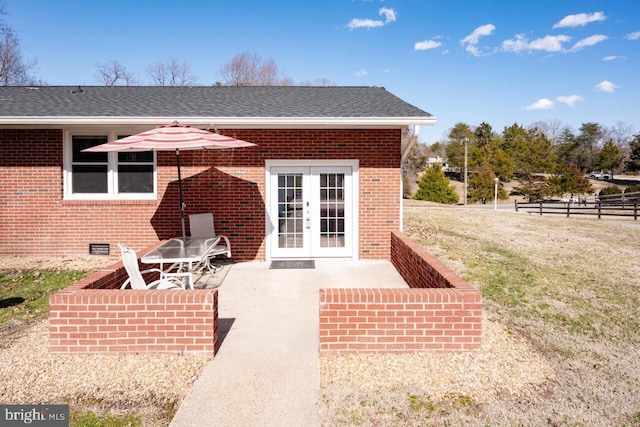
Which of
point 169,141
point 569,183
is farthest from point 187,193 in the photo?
point 569,183

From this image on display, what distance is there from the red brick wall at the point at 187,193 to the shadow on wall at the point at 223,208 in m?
0.02

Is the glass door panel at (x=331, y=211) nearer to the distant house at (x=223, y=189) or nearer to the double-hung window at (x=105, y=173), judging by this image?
the distant house at (x=223, y=189)

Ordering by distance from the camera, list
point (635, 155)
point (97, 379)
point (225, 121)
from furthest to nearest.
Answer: point (635, 155), point (225, 121), point (97, 379)

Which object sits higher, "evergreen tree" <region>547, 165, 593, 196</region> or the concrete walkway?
"evergreen tree" <region>547, 165, 593, 196</region>

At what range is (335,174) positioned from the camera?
31.6 feet

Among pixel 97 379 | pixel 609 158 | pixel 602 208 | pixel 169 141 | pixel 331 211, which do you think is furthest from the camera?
pixel 609 158

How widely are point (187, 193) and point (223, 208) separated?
874 millimetres

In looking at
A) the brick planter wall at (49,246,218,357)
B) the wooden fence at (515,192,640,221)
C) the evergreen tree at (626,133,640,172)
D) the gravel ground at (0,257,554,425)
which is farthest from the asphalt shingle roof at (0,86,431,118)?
the evergreen tree at (626,133,640,172)

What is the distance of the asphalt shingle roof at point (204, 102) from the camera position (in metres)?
9.04

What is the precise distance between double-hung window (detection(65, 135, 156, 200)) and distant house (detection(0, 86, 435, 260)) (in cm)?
2

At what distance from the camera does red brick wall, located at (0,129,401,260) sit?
9492 millimetres

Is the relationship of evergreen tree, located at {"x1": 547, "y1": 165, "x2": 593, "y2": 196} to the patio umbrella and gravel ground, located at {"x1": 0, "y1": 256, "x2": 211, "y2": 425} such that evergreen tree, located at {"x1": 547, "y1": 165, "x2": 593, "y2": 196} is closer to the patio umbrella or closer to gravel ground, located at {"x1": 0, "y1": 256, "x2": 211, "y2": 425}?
the patio umbrella

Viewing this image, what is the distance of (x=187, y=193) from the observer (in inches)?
375

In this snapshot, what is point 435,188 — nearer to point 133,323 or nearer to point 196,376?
point 133,323
